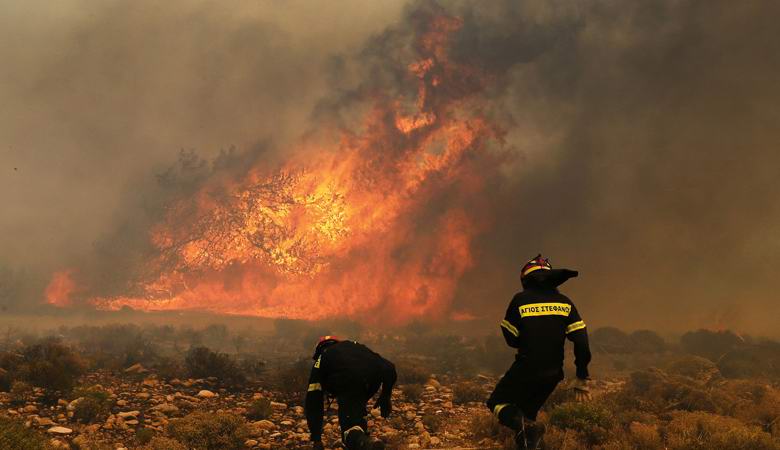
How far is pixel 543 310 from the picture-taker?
522 centimetres

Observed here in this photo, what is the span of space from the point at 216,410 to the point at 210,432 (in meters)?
2.92

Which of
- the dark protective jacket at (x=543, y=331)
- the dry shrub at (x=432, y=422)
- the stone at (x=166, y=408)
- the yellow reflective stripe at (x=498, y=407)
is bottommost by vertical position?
the dry shrub at (x=432, y=422)

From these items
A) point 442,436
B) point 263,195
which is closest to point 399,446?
point 442,436

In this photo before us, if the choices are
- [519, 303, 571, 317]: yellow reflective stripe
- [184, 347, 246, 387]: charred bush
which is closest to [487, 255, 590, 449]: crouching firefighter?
[519, 303, 571, 317]: yellow reflective stripe

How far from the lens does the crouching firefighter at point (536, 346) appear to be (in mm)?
5164

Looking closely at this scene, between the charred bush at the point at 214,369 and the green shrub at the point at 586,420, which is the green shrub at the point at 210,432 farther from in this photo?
the green shrub at the point at 586,420

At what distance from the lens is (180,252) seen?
4228 cm

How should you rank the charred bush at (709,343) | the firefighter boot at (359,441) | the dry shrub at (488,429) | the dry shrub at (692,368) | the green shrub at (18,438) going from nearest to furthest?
the firefighter boot at (359,441) → the green shrub at (18,438) → the dry shrub at (488,429) → the dry shrub at (692,368) → the charred bush at (709,343)

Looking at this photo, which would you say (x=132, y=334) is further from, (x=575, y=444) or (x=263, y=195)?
(x=575, y=444)

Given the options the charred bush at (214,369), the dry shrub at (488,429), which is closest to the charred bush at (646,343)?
the dry shrub at (488,429)

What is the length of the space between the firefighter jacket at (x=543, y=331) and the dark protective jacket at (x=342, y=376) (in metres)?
1.84

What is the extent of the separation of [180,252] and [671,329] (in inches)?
2006

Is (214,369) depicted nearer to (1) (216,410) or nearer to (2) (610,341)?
(1) (216,410)

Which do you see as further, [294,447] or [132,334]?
[132,334]
